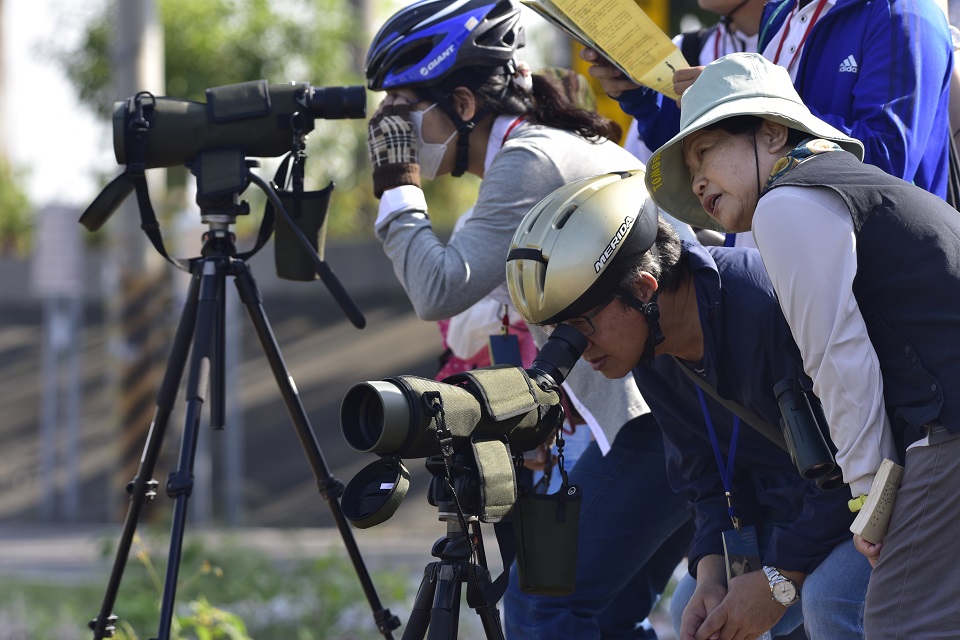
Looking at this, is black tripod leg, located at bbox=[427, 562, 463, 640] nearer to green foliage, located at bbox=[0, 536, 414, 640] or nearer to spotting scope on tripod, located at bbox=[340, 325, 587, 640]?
spotting scope on tripod, located at bbox=[340, 325, 587, 640]

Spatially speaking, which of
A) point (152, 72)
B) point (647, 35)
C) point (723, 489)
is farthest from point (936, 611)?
point (152, 72)

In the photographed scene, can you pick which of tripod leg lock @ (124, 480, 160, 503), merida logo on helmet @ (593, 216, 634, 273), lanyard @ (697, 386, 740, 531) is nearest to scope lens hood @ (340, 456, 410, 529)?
merida logo on helmet @ (593, 216, 634, 273)

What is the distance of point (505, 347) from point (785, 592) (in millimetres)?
1201

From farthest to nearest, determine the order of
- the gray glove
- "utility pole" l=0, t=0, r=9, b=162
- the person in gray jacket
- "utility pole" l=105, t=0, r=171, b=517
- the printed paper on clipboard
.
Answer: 1. "utility pole" l=0, t=0, r=9, b=162
2. "utility pole" l=105, t=0, r=171, b=517
3. the gray glove
4. the person in gray jacket
5. the printed paper on clipboard

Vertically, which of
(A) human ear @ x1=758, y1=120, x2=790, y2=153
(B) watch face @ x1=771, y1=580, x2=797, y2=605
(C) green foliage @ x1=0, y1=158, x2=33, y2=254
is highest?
(C) green foliage @ x1=0, y1=158, x2=33, y2=254

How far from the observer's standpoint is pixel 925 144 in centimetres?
303

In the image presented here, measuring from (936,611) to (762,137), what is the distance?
3.01 ft

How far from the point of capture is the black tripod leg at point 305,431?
11.9 ft

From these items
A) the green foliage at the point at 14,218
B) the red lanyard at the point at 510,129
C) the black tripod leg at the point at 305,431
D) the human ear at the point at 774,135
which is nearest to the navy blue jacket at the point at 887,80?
the human ear at the point at 774,135

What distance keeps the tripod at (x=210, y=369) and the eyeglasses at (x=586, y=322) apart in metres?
0.92

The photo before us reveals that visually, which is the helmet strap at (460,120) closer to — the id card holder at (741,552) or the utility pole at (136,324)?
the id card holder at (741,552)

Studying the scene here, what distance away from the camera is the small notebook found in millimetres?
2324

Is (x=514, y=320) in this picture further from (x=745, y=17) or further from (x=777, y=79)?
(x=777, y=79)

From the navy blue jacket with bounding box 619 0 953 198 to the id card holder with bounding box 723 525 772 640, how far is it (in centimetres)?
86
